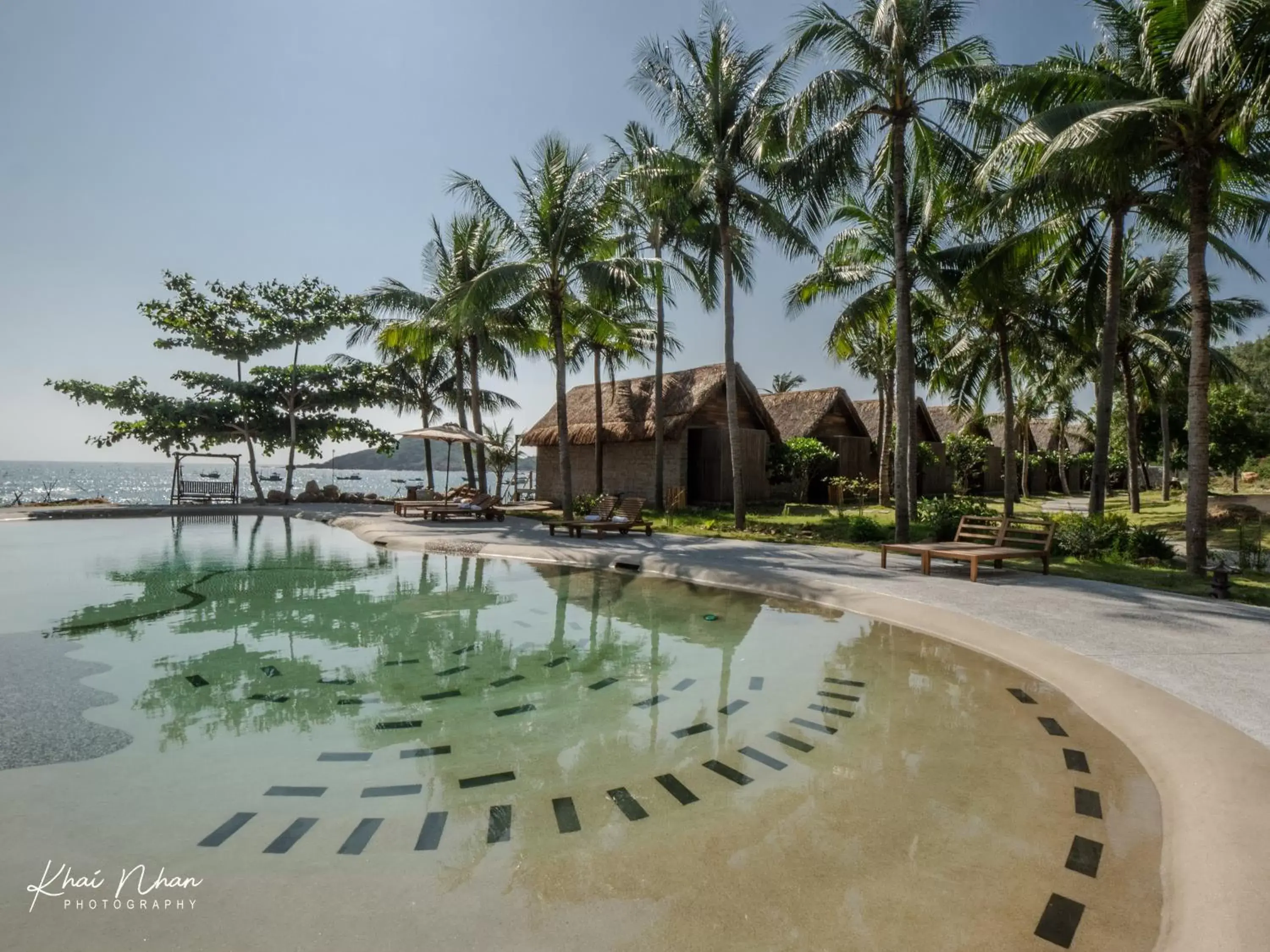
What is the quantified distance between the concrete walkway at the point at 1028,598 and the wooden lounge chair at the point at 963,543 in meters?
0.23

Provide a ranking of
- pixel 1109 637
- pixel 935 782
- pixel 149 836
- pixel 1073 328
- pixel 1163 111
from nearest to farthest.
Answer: pixel 149 836, pixel 935 782, pixel 1109 637, pixel 1163 111, pixel 1073 328

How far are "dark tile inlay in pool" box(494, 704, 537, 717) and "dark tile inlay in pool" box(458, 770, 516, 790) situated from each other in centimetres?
102

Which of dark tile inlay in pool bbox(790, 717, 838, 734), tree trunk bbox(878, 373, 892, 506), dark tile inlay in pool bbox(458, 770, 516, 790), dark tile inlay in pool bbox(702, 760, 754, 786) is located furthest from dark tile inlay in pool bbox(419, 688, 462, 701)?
tree trunk bbox(878, 373, 892, 506)

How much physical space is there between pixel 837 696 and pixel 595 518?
10442 millimetres

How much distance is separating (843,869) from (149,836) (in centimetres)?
337

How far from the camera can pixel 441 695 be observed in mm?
5637

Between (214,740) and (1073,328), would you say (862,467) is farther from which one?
(214,740)

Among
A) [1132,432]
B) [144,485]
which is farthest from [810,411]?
[144,485]

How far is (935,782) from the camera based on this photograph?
3992 mm

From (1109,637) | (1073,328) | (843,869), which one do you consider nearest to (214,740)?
(843,869)

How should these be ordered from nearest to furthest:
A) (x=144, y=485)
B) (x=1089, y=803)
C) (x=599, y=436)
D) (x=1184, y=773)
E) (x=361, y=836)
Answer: (x=361, y=836), (x=1089, y=803), (x=1184, y=773), (x=599, y=436), (x=144, y=485)

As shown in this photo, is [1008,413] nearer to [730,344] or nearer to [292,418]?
[730,344]

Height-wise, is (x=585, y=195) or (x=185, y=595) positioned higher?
(x=585, y=195)

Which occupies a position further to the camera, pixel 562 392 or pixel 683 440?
pixel 683 440
